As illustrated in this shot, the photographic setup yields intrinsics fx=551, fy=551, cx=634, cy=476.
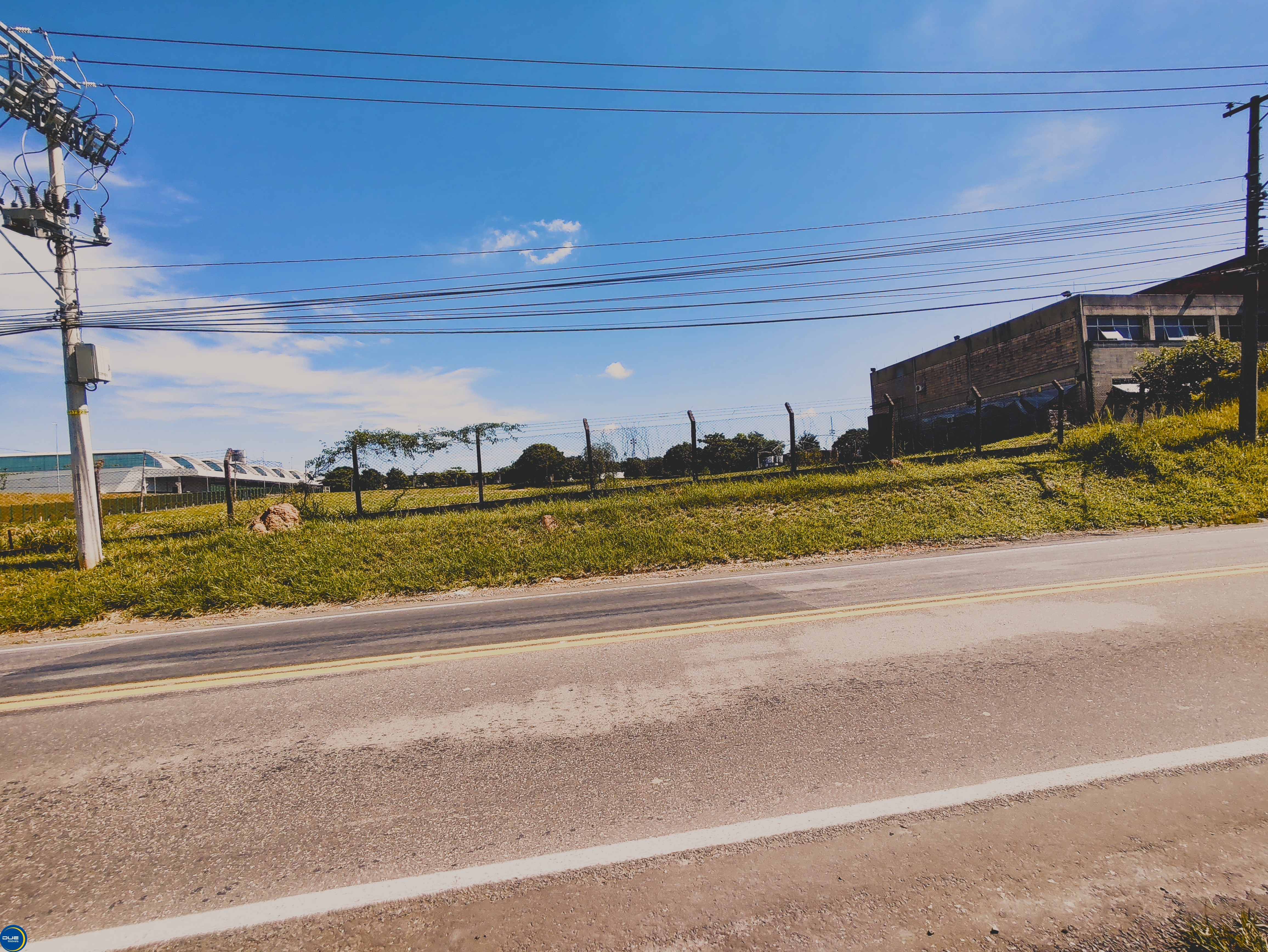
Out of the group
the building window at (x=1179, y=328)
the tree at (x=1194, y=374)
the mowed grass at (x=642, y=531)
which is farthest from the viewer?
the building window at (x=1179, y=328)

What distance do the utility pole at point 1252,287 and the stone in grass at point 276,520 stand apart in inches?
914

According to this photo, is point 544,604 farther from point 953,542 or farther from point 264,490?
point 264,490

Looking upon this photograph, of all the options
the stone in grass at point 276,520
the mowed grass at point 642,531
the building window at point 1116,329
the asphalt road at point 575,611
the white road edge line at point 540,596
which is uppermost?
the building window at point 1116,329

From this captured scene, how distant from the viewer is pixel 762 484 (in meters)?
13.2

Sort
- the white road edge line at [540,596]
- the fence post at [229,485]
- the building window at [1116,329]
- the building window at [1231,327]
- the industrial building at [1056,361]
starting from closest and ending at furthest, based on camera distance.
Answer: the white road edge line at [540,596] < the fence post at [229,485] < the industrial building at [1056,361] < the building window at [1116,329] < the building window at [1231,327]

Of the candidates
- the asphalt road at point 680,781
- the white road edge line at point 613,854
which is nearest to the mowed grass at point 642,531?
the asphalt road at point 680,781

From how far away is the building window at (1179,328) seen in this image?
30.9 m

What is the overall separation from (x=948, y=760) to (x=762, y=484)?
34.6 feet

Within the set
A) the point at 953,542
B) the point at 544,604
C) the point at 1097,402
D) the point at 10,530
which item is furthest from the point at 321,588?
the point at 1097,402

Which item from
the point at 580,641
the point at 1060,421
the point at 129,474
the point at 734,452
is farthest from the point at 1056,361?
the point at 129,474

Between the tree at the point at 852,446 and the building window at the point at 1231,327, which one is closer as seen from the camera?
the tree at the point at 852,446

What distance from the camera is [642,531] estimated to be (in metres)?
10.9

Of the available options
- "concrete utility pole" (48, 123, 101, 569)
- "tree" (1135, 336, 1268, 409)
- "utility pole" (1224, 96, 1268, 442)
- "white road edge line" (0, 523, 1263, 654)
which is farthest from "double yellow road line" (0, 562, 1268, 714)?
"tree" (1135, 336, 1268, 409)

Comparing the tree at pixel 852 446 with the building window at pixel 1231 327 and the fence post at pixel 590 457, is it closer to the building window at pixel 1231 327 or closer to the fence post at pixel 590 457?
the fence post at pixel 590 457
